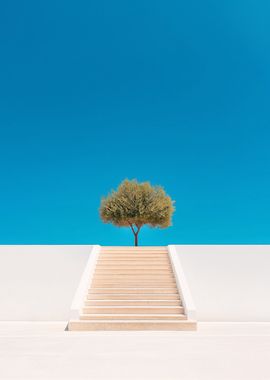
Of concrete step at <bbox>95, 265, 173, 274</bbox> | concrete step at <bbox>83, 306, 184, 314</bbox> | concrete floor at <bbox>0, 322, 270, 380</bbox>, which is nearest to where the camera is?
concrete floor at <bbox>0, 322, 270, 380</bbox>

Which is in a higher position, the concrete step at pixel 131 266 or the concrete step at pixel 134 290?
the concrete step at pixel 131 266

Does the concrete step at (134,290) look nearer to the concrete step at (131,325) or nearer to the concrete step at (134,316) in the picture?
the concrete step at (134,316)

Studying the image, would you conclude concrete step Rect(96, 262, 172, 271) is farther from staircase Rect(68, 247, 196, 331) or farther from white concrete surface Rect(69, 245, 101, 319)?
white concrete surface Rect(69, 245, 101, 319)

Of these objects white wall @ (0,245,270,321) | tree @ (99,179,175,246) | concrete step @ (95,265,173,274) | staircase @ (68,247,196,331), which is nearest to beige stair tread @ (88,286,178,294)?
staircase @ (68,247,196,331)

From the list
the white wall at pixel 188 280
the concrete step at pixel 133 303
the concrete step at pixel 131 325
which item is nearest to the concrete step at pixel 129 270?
the white wall at pixel 188 280

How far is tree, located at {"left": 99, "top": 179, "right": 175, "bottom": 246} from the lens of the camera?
56.4 feet

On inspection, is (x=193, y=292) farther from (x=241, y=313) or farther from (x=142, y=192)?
(x=142, y=192)

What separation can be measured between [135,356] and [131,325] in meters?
3.08

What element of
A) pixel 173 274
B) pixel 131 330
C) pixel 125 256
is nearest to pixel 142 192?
pixel 125 256

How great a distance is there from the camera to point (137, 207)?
1723 centimetres

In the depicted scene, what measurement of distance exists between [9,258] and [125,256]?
3526mm

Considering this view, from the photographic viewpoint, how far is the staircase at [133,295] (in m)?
7.59

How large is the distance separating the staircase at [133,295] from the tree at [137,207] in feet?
17.2

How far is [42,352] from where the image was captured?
486 centimetres
